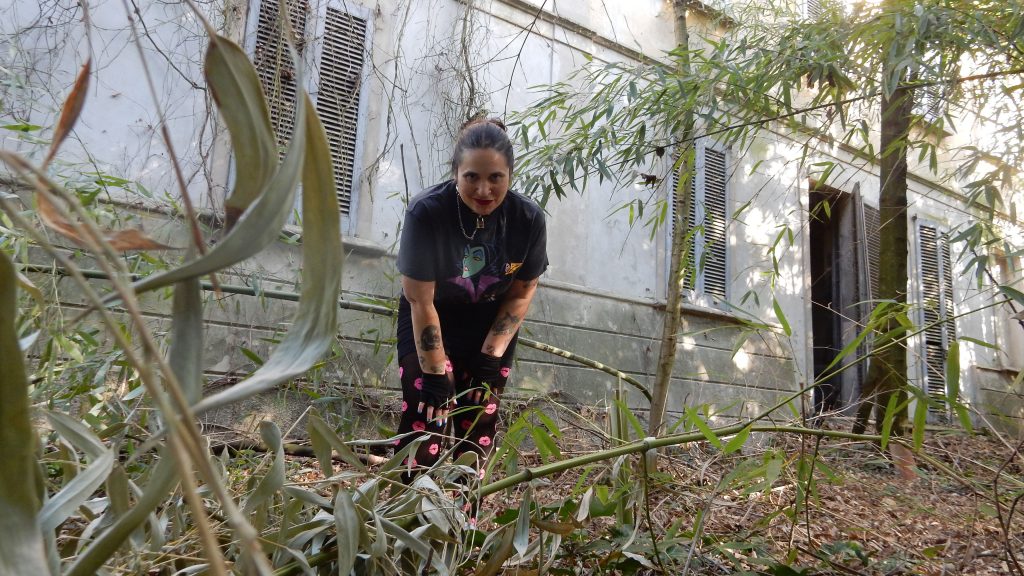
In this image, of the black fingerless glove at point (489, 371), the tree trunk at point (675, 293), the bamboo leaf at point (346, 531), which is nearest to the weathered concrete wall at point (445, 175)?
the tree trunk at point (675, 293)

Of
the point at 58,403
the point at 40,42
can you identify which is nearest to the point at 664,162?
the point at 40,42

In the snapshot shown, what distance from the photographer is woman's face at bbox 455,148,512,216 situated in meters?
2.10

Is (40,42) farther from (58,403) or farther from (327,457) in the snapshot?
(327,457)

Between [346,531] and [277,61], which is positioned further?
[277,61]

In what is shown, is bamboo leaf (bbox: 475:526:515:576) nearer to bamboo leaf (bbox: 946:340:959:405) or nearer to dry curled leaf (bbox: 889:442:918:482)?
bamboo leaf (bbox: 946:340:959:405)

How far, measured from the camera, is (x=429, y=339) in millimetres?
2182

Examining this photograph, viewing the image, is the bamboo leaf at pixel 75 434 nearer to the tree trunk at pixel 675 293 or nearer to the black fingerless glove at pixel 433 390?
the black fingerless glove at pixel 433 390

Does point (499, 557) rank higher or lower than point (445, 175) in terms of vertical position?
lower

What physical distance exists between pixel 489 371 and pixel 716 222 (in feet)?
13.0

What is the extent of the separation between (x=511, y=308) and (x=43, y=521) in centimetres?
193

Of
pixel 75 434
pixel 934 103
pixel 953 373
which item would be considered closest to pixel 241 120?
pixel 75 434

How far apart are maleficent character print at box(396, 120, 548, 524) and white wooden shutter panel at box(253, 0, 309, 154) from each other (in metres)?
1.91

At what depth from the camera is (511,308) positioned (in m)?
2.37

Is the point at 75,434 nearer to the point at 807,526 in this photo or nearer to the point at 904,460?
the point at 807,526
